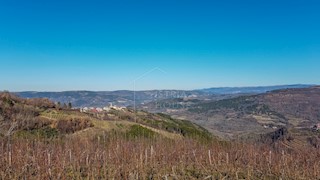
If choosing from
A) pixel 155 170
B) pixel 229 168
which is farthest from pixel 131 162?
pixel 229 168

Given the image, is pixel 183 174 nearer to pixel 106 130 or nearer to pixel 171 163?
pixel 171 163

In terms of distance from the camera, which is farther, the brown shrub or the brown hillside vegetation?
the brown shrub

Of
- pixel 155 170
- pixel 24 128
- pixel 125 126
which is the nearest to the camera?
pixel 155 170

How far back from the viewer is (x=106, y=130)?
36.7 meters

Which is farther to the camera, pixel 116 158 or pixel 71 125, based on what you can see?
pixel 71 125

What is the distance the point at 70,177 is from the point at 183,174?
4232 mm

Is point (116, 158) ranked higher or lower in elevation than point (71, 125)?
higher

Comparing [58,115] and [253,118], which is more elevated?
[58,115]

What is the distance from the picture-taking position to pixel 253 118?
16450 cm

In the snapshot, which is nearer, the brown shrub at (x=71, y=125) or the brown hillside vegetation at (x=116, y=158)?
the brown hillside vegetation at (x=116, y=158)

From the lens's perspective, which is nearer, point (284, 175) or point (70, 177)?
point (70, 177)

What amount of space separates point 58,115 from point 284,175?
28607mm

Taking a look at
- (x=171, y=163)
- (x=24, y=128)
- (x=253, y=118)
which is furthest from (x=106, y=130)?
(x=253, y=118)

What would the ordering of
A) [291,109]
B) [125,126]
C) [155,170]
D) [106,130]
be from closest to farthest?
[155,170] → [106,130] → [125,126] → [291,109]
